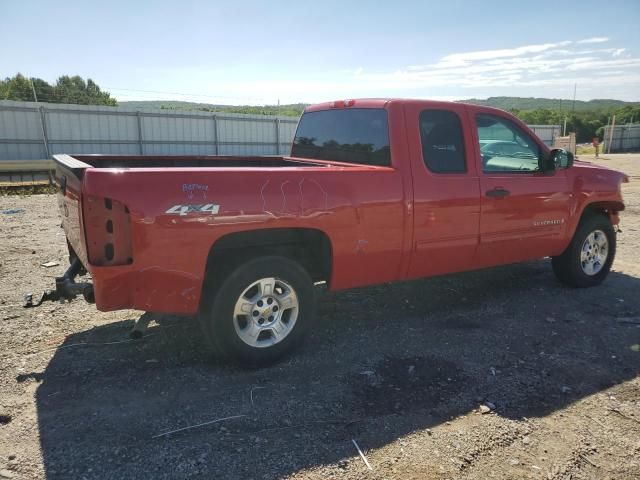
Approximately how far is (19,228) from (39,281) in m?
A: 3.90

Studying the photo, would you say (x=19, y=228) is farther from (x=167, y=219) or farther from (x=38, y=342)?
(x=167, y=219)

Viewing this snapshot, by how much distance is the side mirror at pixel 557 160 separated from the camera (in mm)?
5145

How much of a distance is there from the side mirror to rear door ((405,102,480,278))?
1072mm

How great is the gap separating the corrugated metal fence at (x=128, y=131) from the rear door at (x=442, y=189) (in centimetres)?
2039

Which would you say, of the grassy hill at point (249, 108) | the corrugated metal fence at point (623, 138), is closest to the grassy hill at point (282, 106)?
the grassy hill at point (249, 108)

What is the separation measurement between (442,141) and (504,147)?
3.07 ft

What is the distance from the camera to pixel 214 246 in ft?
11.3

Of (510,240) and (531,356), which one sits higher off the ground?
(510,240)

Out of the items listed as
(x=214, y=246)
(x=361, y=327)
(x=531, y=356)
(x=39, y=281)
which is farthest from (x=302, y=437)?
(x=39, y=281)

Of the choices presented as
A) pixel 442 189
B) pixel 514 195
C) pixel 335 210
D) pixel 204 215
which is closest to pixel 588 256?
pixel 514 195

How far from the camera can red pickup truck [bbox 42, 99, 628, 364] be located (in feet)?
10.4

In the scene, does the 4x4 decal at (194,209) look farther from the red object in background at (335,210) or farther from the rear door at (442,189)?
the rear door at (442,189)

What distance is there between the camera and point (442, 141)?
14.8 ft

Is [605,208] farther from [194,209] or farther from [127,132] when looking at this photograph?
[127,132]
